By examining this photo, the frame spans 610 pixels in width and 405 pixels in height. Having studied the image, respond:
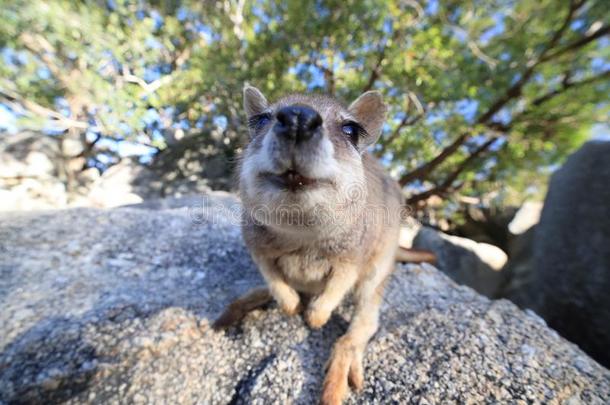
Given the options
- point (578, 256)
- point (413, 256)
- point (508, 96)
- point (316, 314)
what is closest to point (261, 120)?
point (316, 314)

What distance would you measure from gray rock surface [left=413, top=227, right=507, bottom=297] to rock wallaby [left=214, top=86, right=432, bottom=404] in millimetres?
3098

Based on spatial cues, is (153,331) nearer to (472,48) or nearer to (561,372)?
(561,372)

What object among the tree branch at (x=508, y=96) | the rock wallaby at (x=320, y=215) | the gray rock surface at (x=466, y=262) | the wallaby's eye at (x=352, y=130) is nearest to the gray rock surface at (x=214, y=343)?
the rock wallaby at (x=320, y=215)

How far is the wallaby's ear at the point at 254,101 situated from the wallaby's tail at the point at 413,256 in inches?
73.5

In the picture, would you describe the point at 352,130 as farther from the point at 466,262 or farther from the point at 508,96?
the point at 508,96

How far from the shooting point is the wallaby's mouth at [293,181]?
4.56 feet

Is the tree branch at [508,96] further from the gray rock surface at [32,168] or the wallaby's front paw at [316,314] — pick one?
the gray rock surface at [32,168]

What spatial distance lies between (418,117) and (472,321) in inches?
202

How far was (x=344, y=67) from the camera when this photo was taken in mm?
6152

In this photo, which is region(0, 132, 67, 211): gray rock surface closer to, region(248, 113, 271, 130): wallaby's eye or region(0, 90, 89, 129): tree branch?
region(0, 90, 89, 129): tree branch

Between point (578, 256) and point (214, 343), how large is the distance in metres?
4.18

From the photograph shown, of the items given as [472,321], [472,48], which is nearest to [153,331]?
[472,321]

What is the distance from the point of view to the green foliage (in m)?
5.38

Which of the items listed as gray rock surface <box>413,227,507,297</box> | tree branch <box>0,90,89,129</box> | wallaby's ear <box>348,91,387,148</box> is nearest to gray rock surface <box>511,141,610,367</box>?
gray rock surface <box>413,227,507,297</box>
